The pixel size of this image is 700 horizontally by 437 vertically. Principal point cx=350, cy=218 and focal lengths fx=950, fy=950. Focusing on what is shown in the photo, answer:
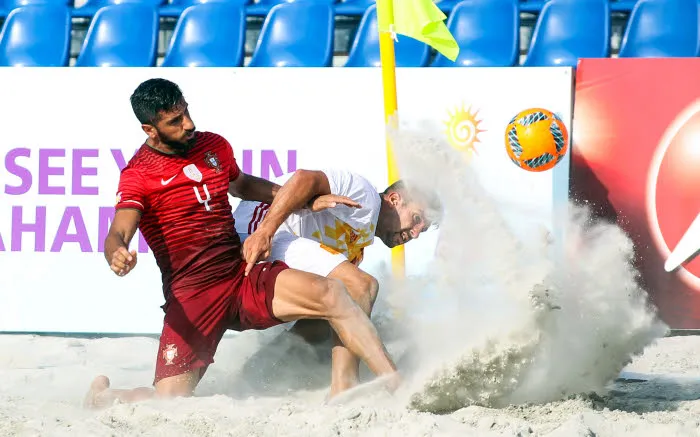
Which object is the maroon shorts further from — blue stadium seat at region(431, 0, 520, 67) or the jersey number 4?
blue stadium seat at region(431, 0, 520, 67)

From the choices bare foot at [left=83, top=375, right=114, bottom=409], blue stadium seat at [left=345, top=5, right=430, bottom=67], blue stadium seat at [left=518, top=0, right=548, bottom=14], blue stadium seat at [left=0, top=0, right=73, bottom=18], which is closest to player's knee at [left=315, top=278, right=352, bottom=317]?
bare foot at [left=83, top=375, right=114, bottom=409]

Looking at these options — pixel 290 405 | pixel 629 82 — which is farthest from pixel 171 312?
pixel 629 82

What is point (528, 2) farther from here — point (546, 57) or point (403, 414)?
point (403, 414)

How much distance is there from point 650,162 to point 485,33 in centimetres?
192

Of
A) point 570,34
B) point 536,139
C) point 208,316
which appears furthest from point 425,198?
point 570,34

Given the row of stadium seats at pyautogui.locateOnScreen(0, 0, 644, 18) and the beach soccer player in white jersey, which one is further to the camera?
the row of stadium seats at pyautogui.locateOnScreen(0, 0, 644, 18)

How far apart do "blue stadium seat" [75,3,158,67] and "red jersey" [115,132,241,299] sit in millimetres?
4042

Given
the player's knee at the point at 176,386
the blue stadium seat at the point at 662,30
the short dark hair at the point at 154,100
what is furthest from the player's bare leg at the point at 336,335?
the blue stadium seat at the point at 662,30

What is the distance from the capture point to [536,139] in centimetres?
654

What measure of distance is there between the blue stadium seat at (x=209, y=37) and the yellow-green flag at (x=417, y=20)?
2.46m

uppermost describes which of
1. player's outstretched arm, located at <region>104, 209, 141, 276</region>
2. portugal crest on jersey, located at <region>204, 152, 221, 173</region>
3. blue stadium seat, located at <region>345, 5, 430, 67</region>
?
blue stadium seat, located at <region>345, 5, 430, 67</region>

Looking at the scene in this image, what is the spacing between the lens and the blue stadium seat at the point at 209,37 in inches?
314

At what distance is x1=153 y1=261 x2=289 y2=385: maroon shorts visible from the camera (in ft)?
13.6

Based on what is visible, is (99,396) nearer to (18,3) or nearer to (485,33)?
(485,33)
